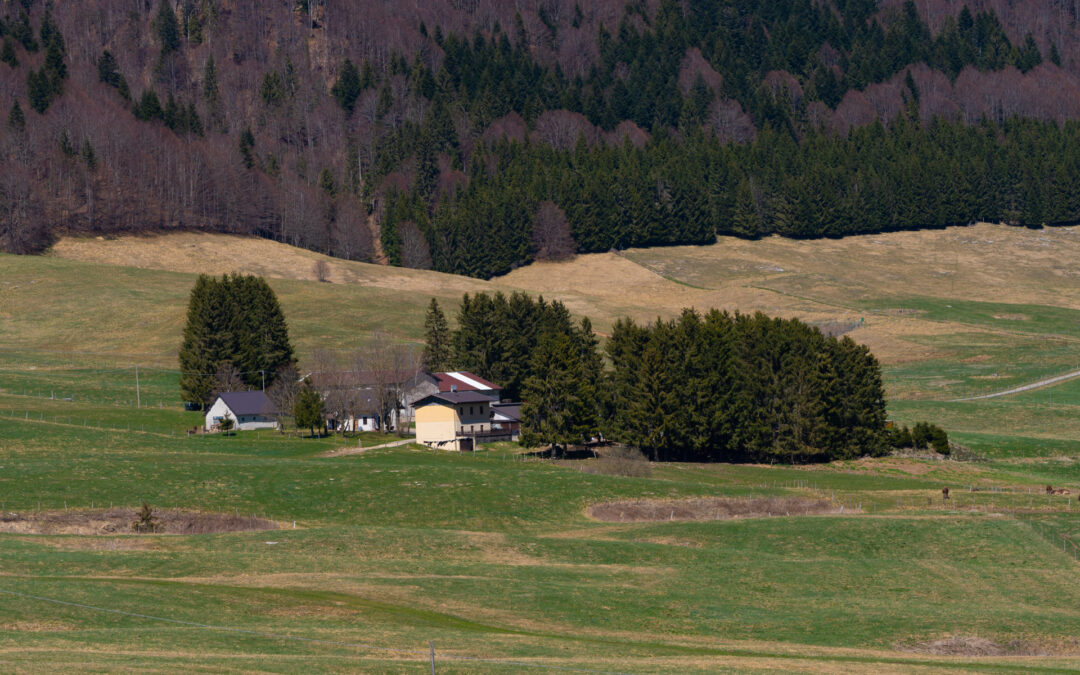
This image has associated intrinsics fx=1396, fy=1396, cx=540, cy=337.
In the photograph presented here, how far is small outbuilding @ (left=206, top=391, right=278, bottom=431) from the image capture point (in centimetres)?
11275

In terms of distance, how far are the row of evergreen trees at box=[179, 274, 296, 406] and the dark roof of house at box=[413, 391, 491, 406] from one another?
1965 centimetres

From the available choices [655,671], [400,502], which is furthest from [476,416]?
[655,671]

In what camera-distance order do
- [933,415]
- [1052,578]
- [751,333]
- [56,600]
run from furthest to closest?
[933,415], [751,333], [1052,578], [56,600]

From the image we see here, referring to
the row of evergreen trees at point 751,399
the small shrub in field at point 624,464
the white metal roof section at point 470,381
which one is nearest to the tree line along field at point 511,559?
the small shrub in field at point 624,464

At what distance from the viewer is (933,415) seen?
405ft

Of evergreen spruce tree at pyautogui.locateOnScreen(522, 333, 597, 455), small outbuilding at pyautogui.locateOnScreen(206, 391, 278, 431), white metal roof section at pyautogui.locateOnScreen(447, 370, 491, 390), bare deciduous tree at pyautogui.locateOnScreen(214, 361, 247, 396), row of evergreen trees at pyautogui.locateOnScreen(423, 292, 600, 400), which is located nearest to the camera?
evergreen spruce tree at pyautogui.locateOnScreen(522, 333, 597, 455)

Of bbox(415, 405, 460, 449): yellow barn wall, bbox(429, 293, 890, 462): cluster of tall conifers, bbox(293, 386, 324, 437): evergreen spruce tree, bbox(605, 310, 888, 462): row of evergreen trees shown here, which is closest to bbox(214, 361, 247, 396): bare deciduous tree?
bbox(293, 386, 324, 437): evergreen spruce tree

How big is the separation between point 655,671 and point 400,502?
3943 centimetres

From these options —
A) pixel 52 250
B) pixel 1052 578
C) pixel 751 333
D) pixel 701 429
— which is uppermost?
pixel 52 250

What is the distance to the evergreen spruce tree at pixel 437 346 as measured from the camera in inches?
5138

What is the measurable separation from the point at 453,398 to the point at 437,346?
21678 mm

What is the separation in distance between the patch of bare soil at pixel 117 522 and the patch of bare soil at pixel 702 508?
18.8 m

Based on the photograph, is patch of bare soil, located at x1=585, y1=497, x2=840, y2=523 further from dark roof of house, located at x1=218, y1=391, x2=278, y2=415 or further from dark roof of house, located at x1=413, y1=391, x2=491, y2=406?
dark roof of house, located at x1=218, y1=391, x2=278, y2=415

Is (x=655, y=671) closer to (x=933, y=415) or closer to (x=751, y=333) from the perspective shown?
(x=751, y=333)
